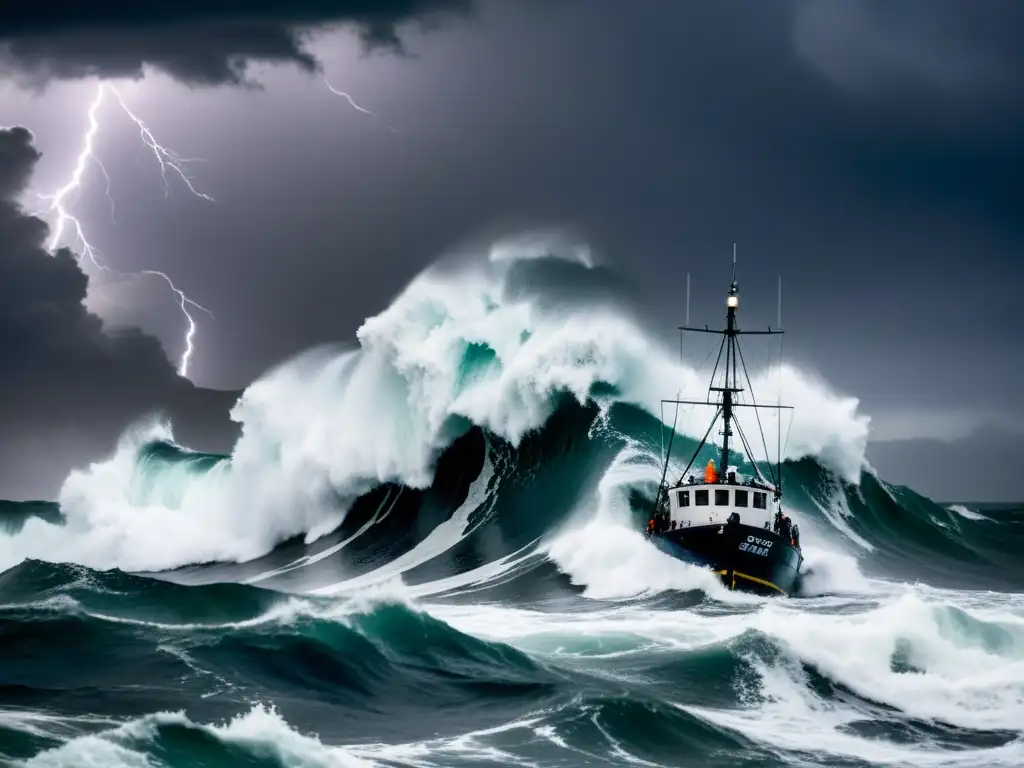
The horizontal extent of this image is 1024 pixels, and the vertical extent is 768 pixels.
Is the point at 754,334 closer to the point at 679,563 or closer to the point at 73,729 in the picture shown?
the point at 679,563

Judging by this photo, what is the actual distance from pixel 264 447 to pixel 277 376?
2710 mm

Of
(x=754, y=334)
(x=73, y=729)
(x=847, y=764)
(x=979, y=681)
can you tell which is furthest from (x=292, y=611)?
(x=754, y=334)

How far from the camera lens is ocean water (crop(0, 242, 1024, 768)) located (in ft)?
40.6

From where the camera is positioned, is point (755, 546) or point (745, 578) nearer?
point (745, 578)

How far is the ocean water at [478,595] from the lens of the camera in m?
12.4

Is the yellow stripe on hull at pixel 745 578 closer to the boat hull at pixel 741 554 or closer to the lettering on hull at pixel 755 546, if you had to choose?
the boat hull at pixel 741 554

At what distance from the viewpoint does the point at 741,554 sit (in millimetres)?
23594

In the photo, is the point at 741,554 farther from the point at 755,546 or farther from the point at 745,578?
the point at 745,578

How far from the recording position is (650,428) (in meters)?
33.5

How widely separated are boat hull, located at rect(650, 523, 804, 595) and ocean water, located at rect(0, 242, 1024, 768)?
45 centimetres

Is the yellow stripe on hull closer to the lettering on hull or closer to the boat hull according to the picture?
the boat hull

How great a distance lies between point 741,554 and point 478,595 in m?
5.34

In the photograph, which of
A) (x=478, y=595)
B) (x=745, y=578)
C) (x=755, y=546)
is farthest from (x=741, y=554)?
(x=478, y=595)

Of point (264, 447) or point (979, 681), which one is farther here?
point (264, 447)
